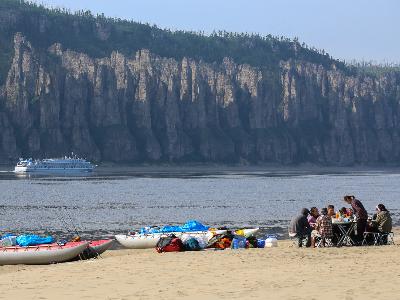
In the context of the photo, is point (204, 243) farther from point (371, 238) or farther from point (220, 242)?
point (371, 238)

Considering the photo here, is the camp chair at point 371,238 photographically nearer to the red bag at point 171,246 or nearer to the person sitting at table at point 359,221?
the person sitting at table at point 359,221

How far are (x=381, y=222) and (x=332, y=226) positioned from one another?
2618 mm

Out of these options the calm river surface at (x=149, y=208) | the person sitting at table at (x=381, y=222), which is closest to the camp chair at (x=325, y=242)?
the person sitting at table at (x=381, y=222)

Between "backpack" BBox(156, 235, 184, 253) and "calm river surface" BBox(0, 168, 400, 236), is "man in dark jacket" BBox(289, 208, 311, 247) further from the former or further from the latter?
"calm river surface" BBox(0, 168, 400, 236)

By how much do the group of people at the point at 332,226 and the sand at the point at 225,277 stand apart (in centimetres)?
229

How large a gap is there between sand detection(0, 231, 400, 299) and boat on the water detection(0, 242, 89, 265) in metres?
6.11

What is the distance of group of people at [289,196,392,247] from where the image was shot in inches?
1467

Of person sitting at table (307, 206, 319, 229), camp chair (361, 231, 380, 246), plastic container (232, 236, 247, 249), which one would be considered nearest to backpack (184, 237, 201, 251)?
plastic container (232, 236, 247, 249)

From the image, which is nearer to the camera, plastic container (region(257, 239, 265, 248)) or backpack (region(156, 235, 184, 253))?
backpack (region(156, 235, 184, 253))

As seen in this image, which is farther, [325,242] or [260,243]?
[260,243]

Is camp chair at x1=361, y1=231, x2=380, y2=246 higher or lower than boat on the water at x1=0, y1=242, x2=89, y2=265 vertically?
higher

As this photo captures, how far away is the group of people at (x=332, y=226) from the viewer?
37.2 m

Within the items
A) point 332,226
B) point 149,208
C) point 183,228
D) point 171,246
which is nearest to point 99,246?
point 171,246

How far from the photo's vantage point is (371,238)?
38.6 m
